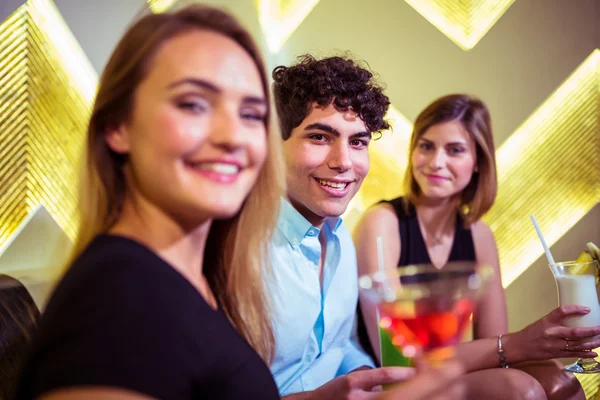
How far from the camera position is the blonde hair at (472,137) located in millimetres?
2227

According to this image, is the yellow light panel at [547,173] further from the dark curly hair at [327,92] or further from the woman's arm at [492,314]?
the dark curly hair at [327,92]

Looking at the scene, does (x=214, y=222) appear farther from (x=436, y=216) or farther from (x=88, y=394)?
(x=436, y=216)

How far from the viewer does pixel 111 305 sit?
0.63 metres

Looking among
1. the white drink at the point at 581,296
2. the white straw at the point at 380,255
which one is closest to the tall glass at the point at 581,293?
the white drink at the point at 581,296

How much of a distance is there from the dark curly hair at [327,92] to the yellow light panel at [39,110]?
32.1 inches

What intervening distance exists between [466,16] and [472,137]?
2.69 ft

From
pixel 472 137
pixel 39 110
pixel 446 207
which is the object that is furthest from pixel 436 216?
pixel 39 110

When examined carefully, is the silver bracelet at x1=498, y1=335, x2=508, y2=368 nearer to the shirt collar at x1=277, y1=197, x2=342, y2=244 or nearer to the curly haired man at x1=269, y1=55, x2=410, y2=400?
the curly haired man at x1=269, y1=55, x2=410, y2=400

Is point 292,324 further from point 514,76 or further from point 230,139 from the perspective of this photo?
point 514,76

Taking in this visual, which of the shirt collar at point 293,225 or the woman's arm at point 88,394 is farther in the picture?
the shirt collar at point 293,225

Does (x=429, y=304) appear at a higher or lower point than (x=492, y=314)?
higher

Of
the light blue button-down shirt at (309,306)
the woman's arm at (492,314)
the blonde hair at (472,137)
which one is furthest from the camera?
the blonde hair at (472,137)

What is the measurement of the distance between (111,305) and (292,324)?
856mm

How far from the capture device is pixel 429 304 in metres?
0.84
